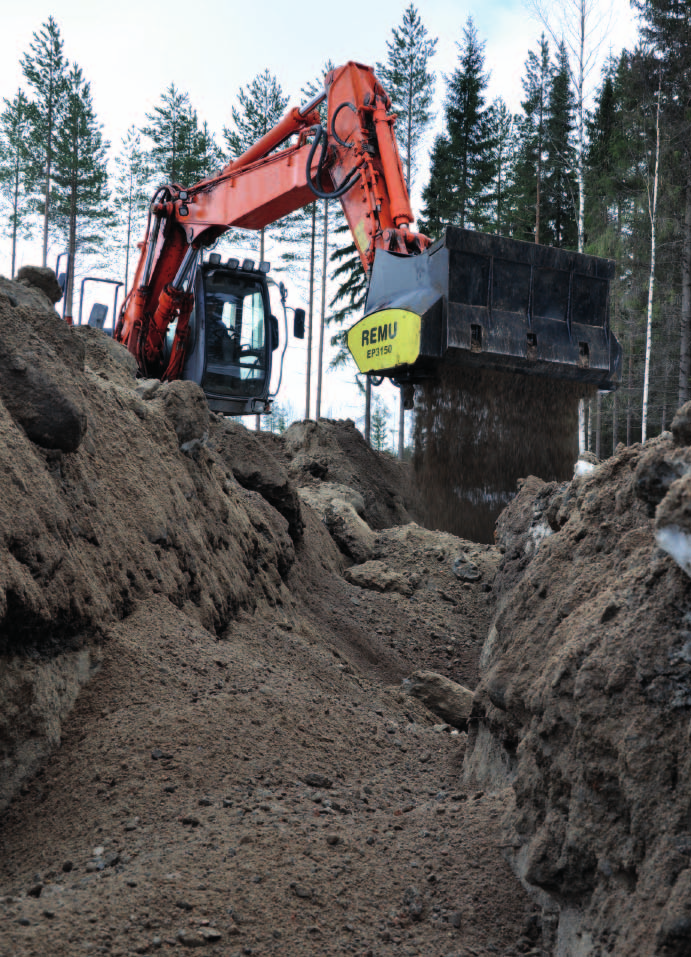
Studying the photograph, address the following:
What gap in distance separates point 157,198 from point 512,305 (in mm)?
5221

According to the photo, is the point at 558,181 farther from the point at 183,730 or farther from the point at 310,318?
the point at 183,730

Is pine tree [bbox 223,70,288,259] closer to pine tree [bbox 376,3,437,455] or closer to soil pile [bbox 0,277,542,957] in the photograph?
pine tree [bbox 376,3,437,455]

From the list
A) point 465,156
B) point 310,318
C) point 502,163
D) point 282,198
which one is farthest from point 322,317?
point 282,198

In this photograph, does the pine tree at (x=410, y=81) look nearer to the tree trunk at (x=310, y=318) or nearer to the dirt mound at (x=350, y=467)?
the tree trunk at (x=310, y=318)

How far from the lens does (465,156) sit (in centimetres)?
2850

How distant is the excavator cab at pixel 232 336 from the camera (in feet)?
37.1

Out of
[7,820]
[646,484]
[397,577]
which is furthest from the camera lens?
[397,577]

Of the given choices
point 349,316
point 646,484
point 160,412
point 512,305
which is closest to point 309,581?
point 160,412

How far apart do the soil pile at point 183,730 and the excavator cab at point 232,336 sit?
15.8 ft

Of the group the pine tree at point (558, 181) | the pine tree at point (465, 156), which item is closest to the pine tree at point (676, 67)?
the pine tree at point (558, 181)

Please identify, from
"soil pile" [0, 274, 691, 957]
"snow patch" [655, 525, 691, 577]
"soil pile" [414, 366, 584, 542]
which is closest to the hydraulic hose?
"soil pile" [414, 366, 584, 542]

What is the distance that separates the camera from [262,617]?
5504 millimetres

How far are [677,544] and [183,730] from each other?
2.16m

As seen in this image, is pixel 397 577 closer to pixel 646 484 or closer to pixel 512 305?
pixel 512 305
